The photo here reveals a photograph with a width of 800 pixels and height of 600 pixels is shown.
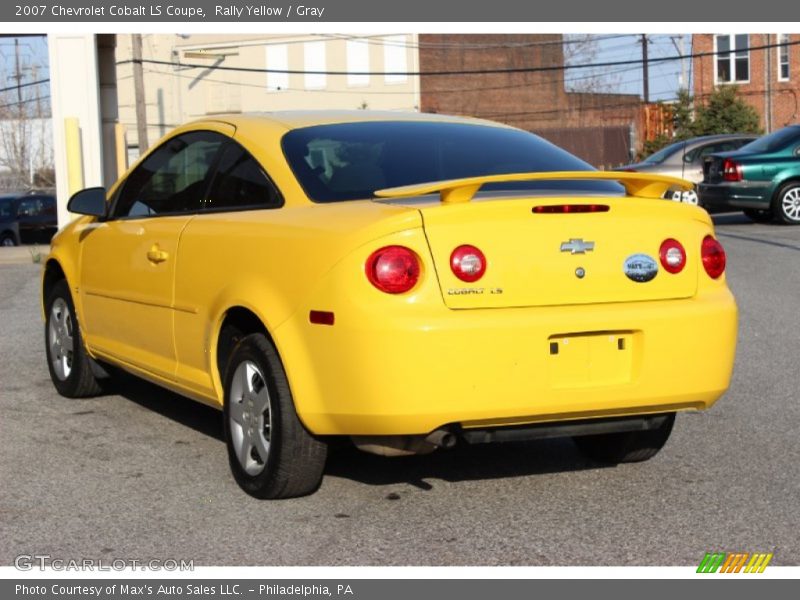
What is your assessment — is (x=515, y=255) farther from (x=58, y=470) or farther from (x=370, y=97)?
(x=370, y=97)

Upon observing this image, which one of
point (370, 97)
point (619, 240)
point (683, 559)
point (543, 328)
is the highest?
point (370, 97)

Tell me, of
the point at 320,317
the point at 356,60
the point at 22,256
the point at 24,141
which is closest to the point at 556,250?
the point at 320,317

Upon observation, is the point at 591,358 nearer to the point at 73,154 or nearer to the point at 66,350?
the point at 66,350

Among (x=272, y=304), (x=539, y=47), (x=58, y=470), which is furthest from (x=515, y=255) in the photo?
(x=539, y=47)

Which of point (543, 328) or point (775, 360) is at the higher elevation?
point (543, 328)

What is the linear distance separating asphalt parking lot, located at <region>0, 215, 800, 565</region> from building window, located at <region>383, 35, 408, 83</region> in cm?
5373

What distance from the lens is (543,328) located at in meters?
4.80

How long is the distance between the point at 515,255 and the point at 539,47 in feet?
225

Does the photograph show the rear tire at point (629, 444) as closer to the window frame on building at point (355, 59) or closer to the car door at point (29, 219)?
the car door at point (29, 219)

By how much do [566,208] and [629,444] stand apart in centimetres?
141

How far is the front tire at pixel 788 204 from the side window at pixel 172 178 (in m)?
14.6

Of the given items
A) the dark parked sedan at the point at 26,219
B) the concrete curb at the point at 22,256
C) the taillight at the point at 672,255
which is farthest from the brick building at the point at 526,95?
the taillight at the point at 672,255

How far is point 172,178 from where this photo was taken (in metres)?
6.52

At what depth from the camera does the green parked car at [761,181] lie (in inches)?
773
